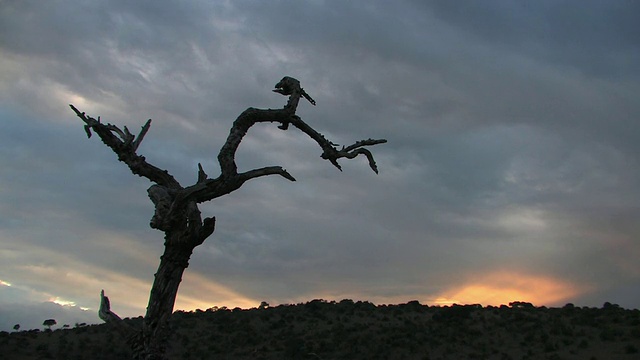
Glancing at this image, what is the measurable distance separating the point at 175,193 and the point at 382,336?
1679 inches

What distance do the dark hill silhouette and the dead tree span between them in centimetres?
3573

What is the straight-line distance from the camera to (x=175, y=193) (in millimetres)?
8289

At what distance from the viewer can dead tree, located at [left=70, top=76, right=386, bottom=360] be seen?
8.05m

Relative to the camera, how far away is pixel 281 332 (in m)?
51.9

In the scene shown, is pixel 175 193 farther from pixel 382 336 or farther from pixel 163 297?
pixel 382 336

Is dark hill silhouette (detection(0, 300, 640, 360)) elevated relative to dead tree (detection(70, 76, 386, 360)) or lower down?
elevated

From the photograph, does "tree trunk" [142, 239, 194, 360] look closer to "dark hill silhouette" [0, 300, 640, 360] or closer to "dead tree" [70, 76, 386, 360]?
"dead tree" [70, 76, 386, 360]

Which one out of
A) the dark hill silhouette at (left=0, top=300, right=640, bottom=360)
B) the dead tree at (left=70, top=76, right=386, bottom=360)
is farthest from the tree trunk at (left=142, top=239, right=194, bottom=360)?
the dark hill silhouette at (left=0, top=300, right=640, bottom=360)

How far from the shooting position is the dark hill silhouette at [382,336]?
4269 cm

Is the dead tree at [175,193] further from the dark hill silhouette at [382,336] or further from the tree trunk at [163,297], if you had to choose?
the dark hill silhouette at [382,336]

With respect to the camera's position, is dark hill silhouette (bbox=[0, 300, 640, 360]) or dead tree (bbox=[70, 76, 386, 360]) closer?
dead tree (bbox=[70, 76, 386, 360])

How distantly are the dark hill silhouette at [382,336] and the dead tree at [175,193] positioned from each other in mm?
35734

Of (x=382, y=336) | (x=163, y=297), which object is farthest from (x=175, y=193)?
(x=382, y=336)

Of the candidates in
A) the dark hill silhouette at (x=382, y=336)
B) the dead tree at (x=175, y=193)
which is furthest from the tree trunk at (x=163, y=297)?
the dark hill silhouette at (x=382, y=336)
